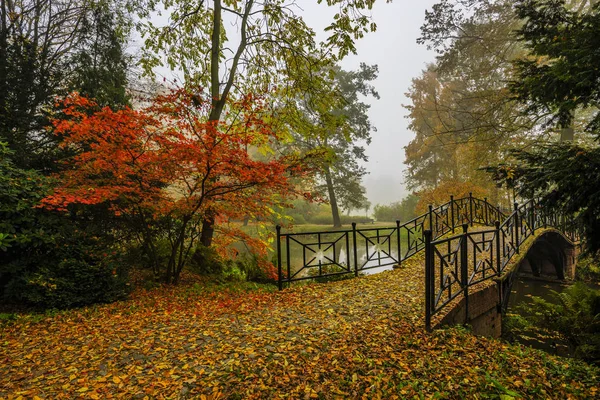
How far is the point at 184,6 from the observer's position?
7.95 meters

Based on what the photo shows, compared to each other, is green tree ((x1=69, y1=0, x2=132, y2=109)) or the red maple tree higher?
green tree ((x1=69, y1=0, x2=132, y2=109))

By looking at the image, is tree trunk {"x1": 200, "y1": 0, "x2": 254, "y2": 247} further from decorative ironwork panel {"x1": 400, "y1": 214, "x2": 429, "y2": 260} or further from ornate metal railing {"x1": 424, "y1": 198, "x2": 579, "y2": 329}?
decorative ironwork panel {"x1": 400, "y1": 214, "x2": 429, "y2": 260}

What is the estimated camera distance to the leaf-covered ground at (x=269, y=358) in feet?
8.77

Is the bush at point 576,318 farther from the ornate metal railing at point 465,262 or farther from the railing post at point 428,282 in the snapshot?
the railing post at point 428,282

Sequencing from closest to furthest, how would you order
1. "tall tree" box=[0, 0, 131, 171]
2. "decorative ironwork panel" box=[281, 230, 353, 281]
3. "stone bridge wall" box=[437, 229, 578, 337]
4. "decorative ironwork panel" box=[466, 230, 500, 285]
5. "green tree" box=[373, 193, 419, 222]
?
1. "stone bridge wall" box=[437, 229, 578, 337]
2. "decorative ironwork panel" box=[466, 230, 500, 285]
3. "decorative ironwork panel" box=[281, 230, 353, 281]
4. "tall tree" box=[0, 0, 131, 171]
5. "green tree" box=[373, 193, 419, 222]

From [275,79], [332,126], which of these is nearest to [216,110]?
[275,79]

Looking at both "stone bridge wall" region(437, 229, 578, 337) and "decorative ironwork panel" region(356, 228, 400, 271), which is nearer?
"stone bridge wall" region(437, 229, 578, 337)

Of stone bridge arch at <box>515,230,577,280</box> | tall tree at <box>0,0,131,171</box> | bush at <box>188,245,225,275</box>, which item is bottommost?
stone bridge arch at <box>515,230,577,280</box>

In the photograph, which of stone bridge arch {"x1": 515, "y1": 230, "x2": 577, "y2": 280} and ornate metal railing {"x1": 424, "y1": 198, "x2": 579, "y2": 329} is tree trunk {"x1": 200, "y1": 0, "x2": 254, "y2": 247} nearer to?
ornate metal railing {"x1": 424, "y1": 198, "x2": 579, "y2": 329}

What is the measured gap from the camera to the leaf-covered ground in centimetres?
267

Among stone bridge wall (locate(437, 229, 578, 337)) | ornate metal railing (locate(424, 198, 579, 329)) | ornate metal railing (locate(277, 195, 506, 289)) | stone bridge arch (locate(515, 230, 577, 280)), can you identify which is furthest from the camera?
stone bridge arch (locate(515, 230, 577, 280))

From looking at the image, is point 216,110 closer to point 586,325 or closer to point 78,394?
point 78,394

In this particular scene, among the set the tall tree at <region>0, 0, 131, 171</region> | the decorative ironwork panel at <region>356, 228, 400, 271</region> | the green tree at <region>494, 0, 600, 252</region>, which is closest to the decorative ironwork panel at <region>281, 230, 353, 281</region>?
the decorative ironwork panel at <region>356, 228, 400, 271</region>

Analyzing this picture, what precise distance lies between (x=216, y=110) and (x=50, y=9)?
5798 mm
